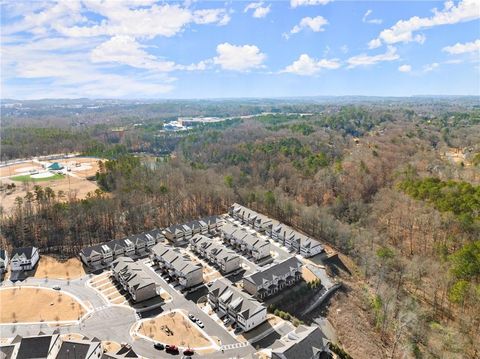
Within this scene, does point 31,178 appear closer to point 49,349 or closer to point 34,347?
point 34,347

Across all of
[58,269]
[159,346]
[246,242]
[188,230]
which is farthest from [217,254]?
[58,269]

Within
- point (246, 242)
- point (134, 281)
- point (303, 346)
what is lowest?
point (303, 346)

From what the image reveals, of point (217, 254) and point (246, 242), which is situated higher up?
point (246, 242)

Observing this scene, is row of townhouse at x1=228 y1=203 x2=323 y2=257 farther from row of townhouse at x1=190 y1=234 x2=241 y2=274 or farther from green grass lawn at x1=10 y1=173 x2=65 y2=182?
green grass lawn at x1=10 y1=173 x2=65 y2=182

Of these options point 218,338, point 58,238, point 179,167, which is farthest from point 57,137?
point 218,338

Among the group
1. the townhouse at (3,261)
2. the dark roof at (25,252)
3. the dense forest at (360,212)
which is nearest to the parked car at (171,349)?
the dense forest at (360,212)

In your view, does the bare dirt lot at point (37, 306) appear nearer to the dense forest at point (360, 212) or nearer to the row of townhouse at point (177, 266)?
the dense forest at point (360, 212)
